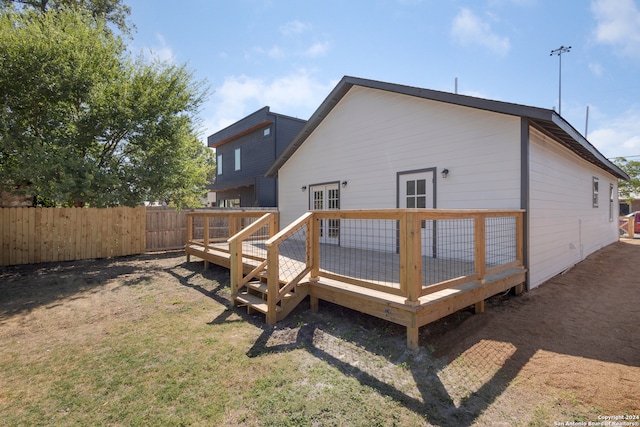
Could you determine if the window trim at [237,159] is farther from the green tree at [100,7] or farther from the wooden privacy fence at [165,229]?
the green tree at [100,7]

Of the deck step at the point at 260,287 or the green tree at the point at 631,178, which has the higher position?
the green tree at the point at 631,178

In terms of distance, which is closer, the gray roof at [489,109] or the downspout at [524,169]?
the gray roof at [489,109]

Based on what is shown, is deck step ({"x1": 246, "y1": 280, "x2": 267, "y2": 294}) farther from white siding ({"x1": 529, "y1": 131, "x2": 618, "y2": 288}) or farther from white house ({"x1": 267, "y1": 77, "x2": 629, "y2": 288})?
white siding ({"x1": 529, "y1": 131, "x2": 618, "y2": 288})

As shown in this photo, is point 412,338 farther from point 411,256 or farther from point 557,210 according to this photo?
point 557,210

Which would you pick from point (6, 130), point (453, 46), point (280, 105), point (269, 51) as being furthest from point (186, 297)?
point (280, 105)

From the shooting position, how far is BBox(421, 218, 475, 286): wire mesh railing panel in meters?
A: 5.71

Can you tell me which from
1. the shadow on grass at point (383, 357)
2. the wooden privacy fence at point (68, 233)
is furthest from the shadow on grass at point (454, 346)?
the wooden privacy fence at point (68, 233)

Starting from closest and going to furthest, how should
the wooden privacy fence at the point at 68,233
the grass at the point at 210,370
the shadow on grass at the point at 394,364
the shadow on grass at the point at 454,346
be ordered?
the grass at the point at 210,370 < the shadow on grass at the point at 394,364 < the shadow on grass at the point at 454,346 < the wooden privacy fence at the point at 68,233

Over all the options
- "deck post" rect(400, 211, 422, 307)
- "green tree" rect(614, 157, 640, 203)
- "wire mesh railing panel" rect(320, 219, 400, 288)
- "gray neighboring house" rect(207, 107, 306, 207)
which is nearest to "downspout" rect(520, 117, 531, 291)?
"wire mesh railing panel" rect(320, 219, 400, 288)

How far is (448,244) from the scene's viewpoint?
623cm

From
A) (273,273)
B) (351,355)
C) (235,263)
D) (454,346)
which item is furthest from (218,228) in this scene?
(454,346)

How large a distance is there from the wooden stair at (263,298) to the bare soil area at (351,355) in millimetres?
172

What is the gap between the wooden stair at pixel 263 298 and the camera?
4305 millimetres

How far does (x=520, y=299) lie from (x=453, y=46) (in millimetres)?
8382
